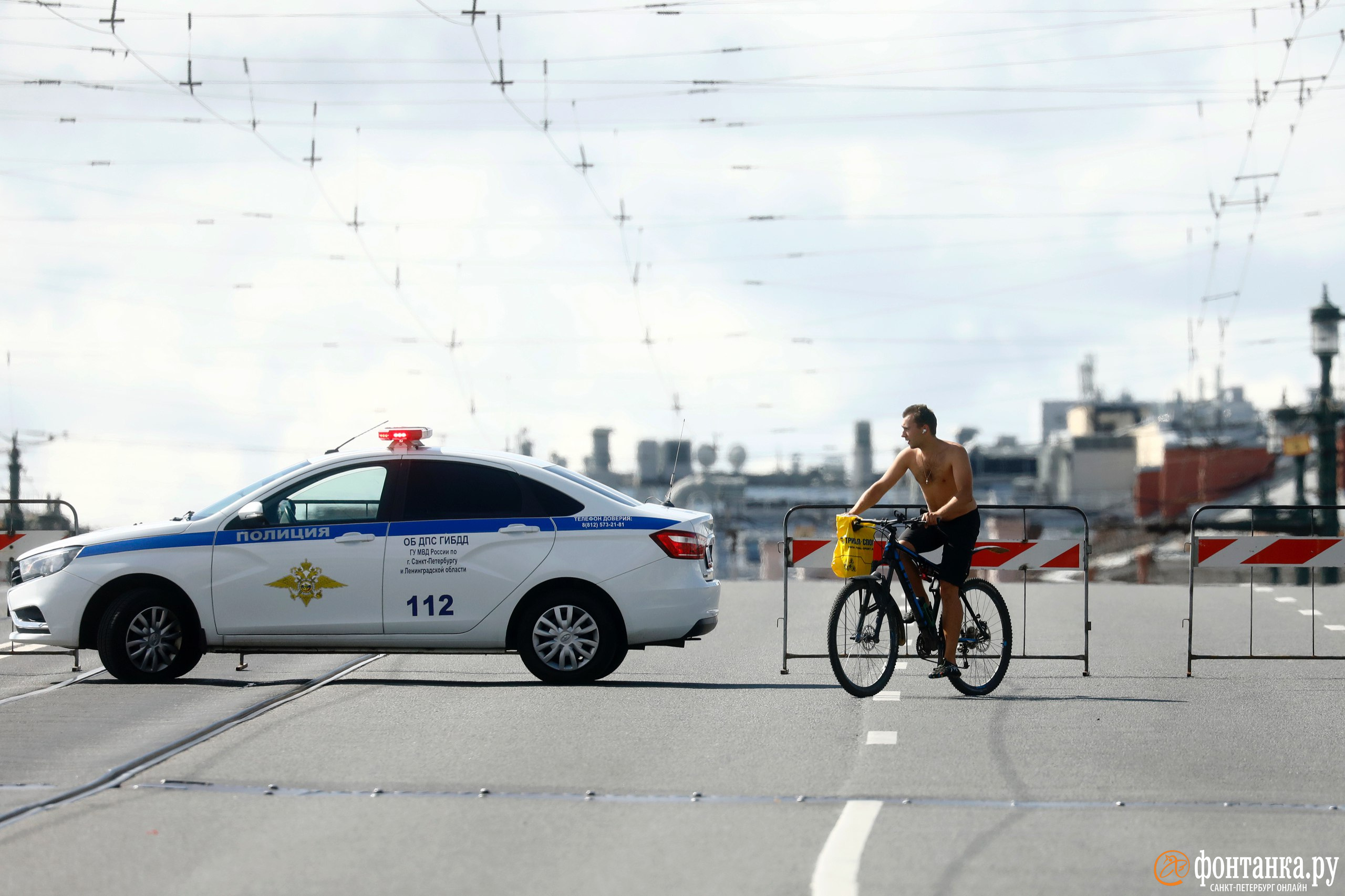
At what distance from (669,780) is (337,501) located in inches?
190

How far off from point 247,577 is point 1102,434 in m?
86.8

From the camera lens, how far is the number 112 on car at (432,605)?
38.5 ft

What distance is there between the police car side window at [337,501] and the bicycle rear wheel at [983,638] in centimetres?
405

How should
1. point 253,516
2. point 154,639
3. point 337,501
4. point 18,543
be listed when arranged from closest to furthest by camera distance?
point 253,516 → point 154,639 → point 337,501 → point 18,543

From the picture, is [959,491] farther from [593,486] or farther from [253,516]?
[253,516]

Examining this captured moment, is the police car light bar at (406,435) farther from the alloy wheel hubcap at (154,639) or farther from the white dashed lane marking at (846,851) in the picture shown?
the white dashed lane marking at (846,851)

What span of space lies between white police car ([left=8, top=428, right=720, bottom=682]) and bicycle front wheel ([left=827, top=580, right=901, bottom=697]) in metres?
1.06

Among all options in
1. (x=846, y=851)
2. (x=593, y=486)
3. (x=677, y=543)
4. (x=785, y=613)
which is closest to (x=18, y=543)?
(x=593, y=486)

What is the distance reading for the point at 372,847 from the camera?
652 centimetres

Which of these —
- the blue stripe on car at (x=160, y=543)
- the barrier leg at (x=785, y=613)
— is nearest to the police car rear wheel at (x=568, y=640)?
the barrier leg at (x=785, y=613)

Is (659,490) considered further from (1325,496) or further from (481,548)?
(481,548)

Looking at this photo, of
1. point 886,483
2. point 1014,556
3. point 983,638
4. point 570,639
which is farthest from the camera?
point 1014,556

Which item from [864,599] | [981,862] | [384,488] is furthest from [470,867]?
[384,488]

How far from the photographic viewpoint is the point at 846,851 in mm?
6445
